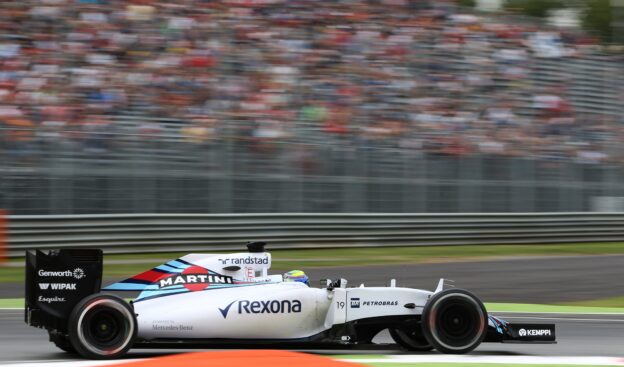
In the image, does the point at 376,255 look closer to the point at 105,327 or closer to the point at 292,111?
the point at 292,111

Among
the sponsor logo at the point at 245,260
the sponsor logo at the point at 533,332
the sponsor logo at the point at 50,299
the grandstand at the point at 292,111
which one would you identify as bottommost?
the sponsor logo at the point at 533,332

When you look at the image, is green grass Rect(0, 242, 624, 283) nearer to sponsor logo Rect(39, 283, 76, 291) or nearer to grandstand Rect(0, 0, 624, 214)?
grandstand Rect(0, 0, 624, 214)

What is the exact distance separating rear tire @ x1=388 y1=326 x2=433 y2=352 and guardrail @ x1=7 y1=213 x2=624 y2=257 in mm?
7504

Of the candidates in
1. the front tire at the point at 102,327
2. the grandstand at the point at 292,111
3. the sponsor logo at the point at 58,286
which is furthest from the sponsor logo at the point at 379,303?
the grandstand at the point at 292,111

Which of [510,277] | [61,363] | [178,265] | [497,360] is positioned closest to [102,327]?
[61,363]

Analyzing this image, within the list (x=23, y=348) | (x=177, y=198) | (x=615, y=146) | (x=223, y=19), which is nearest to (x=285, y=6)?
(x=223, y=19)

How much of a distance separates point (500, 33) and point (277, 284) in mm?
12971

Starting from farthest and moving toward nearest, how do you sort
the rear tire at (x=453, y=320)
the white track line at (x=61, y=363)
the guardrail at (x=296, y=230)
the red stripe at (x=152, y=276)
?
1. the guardrail at (x=296, y=230)
2. the red stripe at (x=152, y=276)
3. the rear tire at (x=453, y=320)
4. the white track line at (x=61, y=363)

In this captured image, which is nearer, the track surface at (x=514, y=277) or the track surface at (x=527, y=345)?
the track surface at (x=527, y=345)

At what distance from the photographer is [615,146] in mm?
17625

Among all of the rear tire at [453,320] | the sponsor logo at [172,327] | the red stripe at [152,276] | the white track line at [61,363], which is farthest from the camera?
the red stripe at [152,276]

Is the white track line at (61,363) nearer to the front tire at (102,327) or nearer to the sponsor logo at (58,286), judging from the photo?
the front tire at (102,327)

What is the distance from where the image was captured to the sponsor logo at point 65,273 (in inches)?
239

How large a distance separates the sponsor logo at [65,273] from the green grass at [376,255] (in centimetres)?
582
